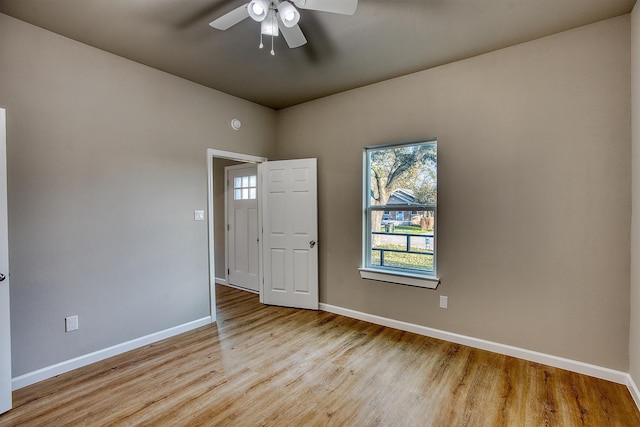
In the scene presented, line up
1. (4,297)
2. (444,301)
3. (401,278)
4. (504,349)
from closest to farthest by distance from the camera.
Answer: (4,297), (504,349), (444,301), (401,278)

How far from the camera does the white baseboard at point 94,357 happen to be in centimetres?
232

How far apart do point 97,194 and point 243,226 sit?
242cm

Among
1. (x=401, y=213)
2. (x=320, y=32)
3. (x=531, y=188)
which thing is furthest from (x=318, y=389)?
(x=320, y=32)

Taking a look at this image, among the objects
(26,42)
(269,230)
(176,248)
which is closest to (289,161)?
(269,230)

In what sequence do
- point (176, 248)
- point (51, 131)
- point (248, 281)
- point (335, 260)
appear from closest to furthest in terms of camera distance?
point (51, 131) → point (176, 248) → point (335, 260) → point (248, 281)

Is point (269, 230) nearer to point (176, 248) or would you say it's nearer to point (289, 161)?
point (289, 161)

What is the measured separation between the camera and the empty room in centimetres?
Answer: 213

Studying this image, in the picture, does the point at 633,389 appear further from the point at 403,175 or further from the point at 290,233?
the point at 290,233

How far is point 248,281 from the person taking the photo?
4910mm

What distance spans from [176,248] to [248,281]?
1.85 meters

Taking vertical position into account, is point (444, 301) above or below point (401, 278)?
below

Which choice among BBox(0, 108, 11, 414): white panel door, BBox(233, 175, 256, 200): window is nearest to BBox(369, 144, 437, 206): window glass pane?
BBox(233, 175, 256, 200): window

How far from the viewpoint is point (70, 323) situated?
8.31 ft

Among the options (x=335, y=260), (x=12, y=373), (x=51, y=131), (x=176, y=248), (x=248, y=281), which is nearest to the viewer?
(x=12, y=373)
